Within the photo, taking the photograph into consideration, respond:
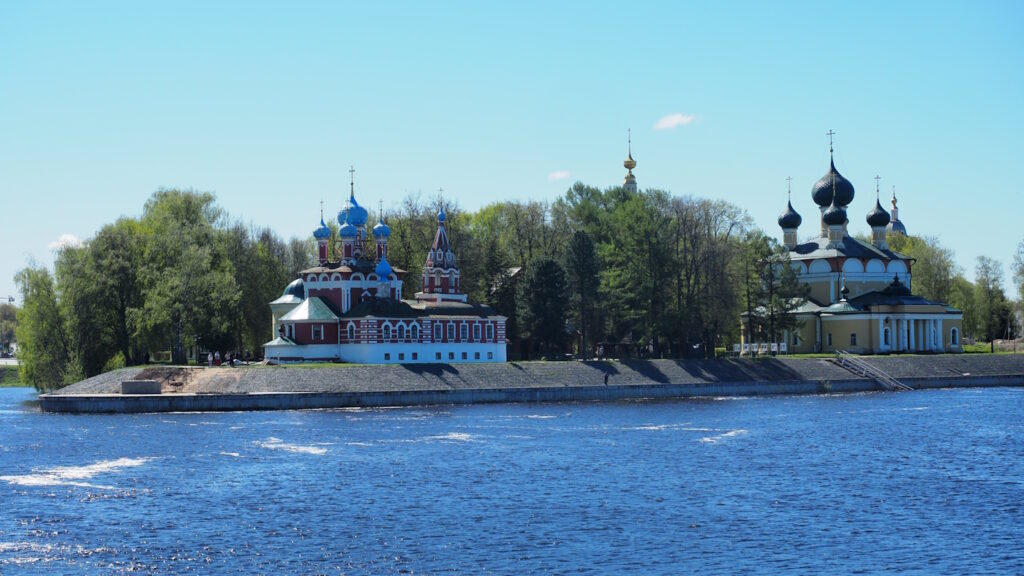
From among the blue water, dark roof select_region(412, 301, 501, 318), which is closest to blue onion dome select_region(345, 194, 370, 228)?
dark roof select_region(412, 301, 501, 318)

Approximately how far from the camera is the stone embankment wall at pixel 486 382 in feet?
228

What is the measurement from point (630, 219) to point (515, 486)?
53813 mm

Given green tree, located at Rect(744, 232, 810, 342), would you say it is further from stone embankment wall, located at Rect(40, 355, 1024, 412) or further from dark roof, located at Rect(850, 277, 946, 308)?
dark roof, located at Rect(850, 277, 946, 308)

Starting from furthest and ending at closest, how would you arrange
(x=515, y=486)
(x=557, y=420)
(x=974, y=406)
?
(x=974, y=406), (x=557, y=420), (x=515, y=486)

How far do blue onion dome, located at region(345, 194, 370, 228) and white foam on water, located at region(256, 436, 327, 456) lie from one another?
128ft

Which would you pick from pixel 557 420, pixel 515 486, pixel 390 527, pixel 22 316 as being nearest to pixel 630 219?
pixel 557 420

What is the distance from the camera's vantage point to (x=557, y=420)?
63.4 meters

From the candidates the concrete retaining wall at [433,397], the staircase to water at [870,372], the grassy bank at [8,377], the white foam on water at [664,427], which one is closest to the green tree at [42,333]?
the concrete retaining wall at [433,397]

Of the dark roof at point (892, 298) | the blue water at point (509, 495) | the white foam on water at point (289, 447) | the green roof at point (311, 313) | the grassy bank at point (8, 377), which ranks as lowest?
the blue water at point (509, 495)

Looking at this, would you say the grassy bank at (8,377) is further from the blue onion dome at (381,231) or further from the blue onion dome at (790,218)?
the blue onion dome at (790,218)

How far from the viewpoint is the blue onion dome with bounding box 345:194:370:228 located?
90688 mm

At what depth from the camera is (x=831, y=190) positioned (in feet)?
365

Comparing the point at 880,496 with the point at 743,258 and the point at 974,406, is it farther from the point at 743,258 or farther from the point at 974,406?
the point at 743,258

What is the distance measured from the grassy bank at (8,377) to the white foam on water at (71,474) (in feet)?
219
